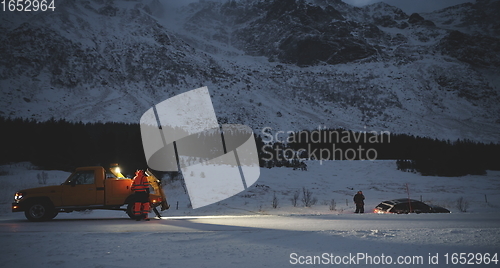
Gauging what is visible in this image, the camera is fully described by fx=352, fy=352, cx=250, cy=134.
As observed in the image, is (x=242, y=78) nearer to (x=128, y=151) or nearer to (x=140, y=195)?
(x=128, y=151)

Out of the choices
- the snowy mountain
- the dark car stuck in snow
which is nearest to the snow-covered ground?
the dark car stuck in snow

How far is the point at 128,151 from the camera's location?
127 feet

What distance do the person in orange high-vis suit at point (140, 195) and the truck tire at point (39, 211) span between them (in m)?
3.06

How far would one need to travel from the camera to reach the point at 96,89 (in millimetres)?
88500

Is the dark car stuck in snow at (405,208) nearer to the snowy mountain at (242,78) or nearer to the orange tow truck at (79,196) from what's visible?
the orange tow truck at (79,196)

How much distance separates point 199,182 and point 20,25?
101511 millimetres

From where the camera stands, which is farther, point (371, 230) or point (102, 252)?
point (371, 230)

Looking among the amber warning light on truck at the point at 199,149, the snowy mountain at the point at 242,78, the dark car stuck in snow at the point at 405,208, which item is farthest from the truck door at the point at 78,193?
the snowy mountain at the point at 242,78

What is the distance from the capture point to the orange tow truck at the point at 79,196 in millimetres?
12023

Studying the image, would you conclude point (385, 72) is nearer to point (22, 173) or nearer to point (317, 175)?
point (317, 175)

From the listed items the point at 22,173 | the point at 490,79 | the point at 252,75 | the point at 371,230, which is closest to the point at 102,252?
the point at 371,230

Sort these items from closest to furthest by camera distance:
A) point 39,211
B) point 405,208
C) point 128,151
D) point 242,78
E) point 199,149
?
point 39,211, point 405,208, point 128,151, point 199,149, point 242,78

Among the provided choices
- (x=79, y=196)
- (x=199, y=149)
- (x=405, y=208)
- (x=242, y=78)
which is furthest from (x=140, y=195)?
(x=242, y=78)

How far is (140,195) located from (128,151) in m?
28.5
